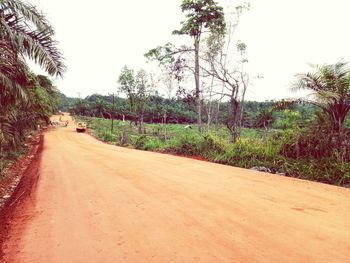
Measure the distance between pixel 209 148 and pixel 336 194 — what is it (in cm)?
770

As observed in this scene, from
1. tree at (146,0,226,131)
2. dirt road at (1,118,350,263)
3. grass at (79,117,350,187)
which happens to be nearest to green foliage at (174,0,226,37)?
tree at (146,0,226,131)

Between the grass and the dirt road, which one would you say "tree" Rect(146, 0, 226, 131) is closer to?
the grass

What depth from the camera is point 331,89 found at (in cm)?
1052

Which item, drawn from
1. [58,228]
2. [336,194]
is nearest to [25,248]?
[58,228]

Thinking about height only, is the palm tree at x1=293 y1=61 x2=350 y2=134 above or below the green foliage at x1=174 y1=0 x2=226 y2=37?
below

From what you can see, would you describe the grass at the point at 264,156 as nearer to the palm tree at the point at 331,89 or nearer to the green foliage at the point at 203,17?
the palm tree at the point at 331,89

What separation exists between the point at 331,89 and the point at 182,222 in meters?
7.48

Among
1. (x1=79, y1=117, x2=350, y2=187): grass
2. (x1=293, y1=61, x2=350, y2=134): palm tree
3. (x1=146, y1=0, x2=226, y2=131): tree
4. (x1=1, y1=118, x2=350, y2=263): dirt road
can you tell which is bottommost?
(x1=1, y1=118, x2=350, y2=263): dirt road

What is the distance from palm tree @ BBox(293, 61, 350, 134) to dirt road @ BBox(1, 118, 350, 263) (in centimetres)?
271

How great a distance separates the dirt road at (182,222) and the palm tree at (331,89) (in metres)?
2.71

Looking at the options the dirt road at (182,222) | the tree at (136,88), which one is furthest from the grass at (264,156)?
the tree at (136,88)

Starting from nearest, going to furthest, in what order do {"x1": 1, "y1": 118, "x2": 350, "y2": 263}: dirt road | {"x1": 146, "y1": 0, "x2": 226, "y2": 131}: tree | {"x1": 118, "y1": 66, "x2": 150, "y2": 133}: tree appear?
1. {"x1": 1, "y1": 118, "x2": 350, "y2": 263}: dirt road
2. {"x1": 146, "y1": 0, "x2": 226, "y2": 131}: tree
3. {"x1": 118, "y1": 66, "x2": 150, "y2": 133}: tree

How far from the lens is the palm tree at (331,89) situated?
9.99 meters

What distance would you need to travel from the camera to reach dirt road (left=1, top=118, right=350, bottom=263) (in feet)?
13.7
